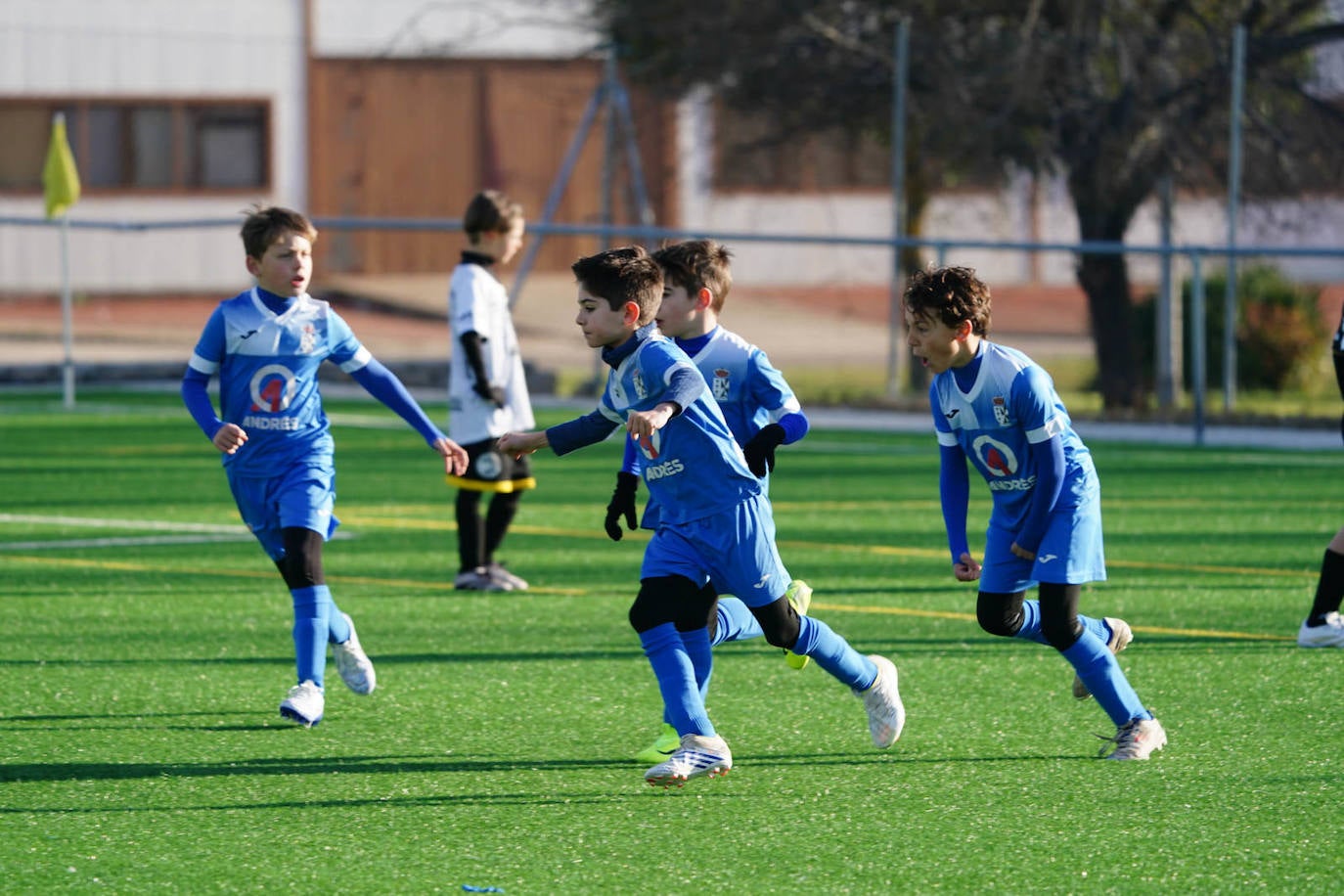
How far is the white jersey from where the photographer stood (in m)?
9.51

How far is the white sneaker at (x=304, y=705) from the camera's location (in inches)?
258

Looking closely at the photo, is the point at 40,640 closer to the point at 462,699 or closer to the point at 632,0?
the point at 462,699

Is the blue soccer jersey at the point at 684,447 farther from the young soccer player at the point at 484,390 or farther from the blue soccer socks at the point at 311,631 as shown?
the young soccer player at the point at 484,390

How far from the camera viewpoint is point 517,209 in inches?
377

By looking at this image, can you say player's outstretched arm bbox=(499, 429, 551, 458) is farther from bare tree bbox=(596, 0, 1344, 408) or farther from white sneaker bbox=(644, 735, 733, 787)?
bare tree bbox=(596, 0, 1344, 408)

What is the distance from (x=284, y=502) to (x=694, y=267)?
60.9 inches

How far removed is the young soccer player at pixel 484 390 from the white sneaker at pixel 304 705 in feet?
9.30

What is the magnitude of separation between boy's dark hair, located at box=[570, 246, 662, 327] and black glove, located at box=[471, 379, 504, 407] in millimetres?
3621

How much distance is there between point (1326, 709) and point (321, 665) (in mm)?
3205

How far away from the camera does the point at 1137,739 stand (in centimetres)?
608

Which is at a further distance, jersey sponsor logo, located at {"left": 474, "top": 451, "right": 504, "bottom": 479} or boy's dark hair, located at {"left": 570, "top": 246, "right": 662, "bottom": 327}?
jersey sponsor logo, located at {"left": 474, "top": 451, "right": 504, "bottom": 479}

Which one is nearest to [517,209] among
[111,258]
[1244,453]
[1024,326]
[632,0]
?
[1244,453]

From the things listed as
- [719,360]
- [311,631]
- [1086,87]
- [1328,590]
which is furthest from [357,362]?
[1086,87]

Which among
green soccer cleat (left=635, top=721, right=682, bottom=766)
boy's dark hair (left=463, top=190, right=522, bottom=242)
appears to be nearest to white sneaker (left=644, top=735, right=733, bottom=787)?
green soccer cleat (left=635, top=721, right=682, bottom=766)
